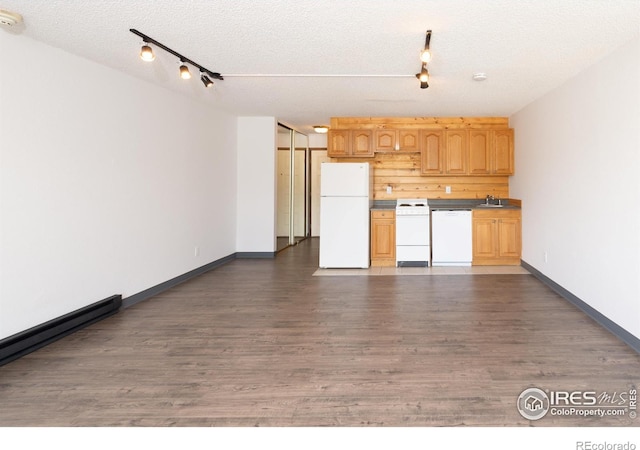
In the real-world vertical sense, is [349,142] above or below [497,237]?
above

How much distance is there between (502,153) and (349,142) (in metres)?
2.38

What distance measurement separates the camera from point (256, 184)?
667 centimetres

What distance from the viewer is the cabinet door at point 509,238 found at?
19.2 ft

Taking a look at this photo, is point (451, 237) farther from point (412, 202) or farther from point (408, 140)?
point (408, 140)

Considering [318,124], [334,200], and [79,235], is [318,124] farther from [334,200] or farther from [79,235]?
[79,235]

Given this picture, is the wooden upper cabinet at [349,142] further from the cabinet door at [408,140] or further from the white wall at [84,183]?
the white wall at [84,183]

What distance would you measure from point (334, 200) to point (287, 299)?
2.07 meters

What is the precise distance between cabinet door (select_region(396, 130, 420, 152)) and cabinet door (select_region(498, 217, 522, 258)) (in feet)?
5.72

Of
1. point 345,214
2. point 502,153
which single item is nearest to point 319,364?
point 345,214

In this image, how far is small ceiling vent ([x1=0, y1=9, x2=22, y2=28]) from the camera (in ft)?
8.37

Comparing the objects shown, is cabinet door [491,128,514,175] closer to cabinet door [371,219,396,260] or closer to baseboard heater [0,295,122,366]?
cabinet door [371,219,396,260]

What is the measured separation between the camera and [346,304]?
398cm

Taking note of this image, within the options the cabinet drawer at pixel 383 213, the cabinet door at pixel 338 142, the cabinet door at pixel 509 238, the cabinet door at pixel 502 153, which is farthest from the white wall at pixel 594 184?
A: the cabinet door at pixel 338 142
